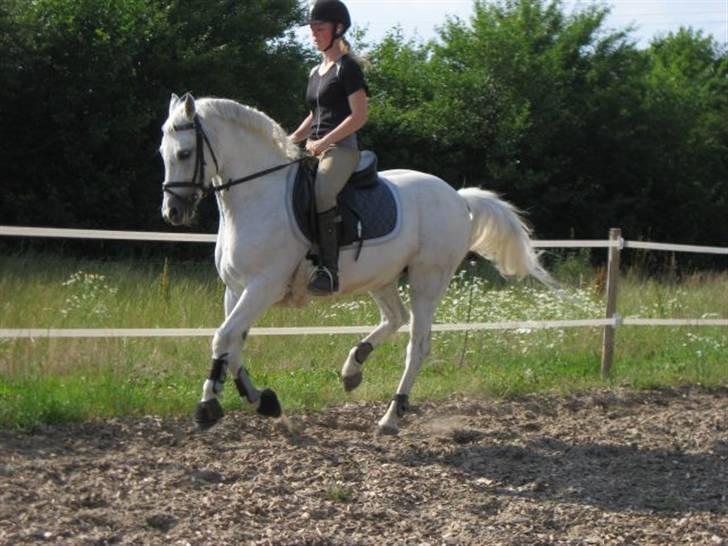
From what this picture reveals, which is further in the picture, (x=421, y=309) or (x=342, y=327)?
(x=342, y=327)

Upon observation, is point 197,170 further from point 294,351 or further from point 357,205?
point 294,351

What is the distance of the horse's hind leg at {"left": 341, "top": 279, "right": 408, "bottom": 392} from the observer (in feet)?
28.1

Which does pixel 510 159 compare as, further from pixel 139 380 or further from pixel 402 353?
pixel 139 380

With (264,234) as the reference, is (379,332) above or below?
below

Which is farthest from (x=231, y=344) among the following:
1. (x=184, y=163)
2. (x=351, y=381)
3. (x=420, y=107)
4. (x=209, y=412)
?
(x=420, y=107)

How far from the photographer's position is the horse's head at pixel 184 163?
7.17 metres

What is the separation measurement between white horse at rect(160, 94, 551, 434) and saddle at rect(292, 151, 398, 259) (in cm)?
7

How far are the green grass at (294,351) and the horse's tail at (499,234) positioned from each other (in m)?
1.18

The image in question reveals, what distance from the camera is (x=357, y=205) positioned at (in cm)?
788

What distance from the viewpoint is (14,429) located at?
7375 mm

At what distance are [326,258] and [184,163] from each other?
110 centimetres

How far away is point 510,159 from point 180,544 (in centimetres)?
2000

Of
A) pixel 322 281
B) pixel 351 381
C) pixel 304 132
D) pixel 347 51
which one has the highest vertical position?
pixel 347 51

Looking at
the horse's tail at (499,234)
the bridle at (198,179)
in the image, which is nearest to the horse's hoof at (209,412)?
the bridle at (198,179)
